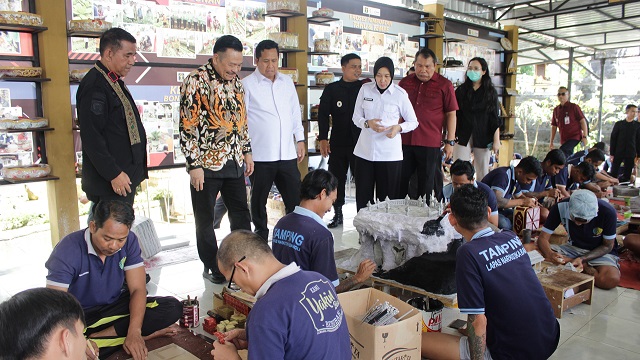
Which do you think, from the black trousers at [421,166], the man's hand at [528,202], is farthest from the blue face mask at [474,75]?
the man's hand at [528,202]

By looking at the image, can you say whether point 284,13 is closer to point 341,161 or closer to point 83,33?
point 341,161

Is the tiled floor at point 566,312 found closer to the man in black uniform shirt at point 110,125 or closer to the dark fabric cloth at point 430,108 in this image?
the man in black uniform shirt at point 110,125

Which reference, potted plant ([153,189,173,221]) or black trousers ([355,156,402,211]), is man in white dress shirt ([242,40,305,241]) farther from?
potted plant ([153,189,173,221])

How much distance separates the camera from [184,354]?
2.62m

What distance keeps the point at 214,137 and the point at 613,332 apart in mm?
2816

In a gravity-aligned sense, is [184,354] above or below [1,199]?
below

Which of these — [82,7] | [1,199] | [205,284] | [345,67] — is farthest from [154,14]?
Result: [205,284]

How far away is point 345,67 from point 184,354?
11.3ft

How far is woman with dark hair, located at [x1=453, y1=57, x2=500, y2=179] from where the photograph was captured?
5.48 metres

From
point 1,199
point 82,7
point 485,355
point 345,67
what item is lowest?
point 485,355

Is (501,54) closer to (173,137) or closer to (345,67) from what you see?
(345,67)

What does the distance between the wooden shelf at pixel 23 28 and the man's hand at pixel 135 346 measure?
8.49 ft

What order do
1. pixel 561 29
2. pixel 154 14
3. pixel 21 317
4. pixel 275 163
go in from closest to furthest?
pixel 21 317, pixel 275 163, pixel 154 14, pixel 561 29

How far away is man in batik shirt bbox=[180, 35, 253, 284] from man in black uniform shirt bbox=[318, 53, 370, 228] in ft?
5.31
